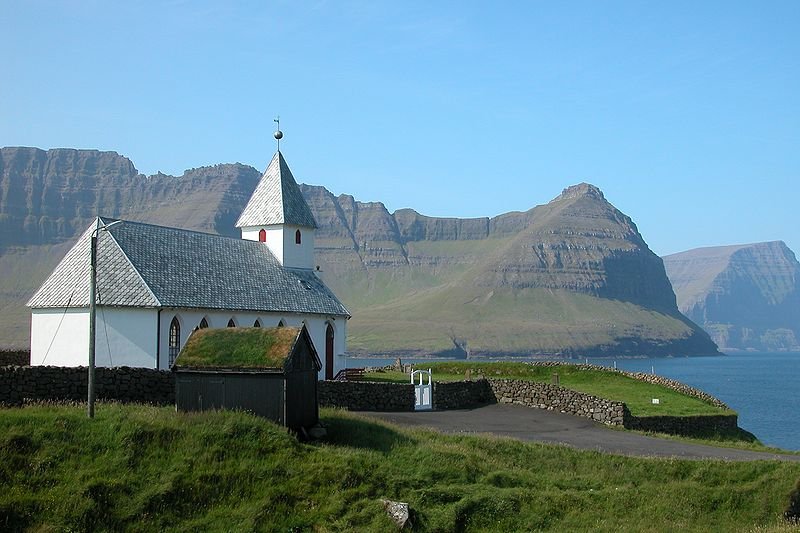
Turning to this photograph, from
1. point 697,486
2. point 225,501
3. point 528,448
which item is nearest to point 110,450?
point 225,501

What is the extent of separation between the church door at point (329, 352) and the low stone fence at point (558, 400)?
11.9m

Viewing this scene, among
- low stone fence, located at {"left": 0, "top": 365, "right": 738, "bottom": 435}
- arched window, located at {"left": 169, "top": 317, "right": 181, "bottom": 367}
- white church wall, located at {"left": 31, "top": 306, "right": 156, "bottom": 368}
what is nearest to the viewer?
low stone fence, located at {"left": 0, "top": 365, "right": 738, "bottom": 435}

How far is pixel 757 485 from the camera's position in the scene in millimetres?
30484

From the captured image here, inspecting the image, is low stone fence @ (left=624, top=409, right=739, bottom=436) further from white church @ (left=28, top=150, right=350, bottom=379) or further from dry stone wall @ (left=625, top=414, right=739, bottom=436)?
white church @ (left=28, top=150, right=350, bottom=379)

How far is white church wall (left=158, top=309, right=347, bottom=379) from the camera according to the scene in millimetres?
45781

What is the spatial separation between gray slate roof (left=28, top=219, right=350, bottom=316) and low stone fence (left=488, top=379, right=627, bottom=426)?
12.7m

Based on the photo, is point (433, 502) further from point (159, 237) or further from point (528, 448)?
point (159, 237)

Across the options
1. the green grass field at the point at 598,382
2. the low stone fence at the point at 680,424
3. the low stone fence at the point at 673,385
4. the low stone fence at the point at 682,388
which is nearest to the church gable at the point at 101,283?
the green grass field at the point at 598,382

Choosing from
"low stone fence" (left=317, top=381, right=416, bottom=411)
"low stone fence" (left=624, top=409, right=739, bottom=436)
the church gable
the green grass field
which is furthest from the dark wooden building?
the green grass field

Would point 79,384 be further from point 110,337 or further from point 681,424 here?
point 681,424

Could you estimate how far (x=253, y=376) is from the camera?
30906mm

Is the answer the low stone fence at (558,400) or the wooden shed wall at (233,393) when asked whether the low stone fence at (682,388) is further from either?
the wooden shed wall at (233,393)

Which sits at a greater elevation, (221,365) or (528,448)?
(221,365)

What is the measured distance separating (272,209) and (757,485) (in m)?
38.2
